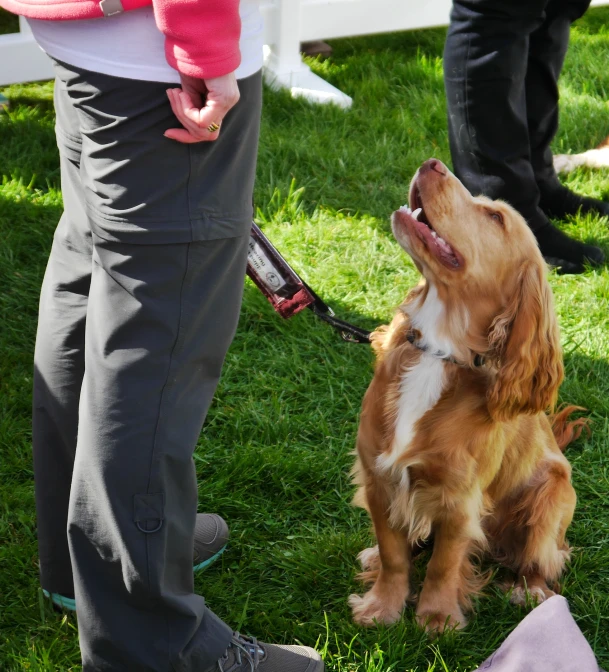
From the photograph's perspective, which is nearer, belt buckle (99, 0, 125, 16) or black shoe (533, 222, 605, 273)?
belt buckle (99, 0, 125, 16)

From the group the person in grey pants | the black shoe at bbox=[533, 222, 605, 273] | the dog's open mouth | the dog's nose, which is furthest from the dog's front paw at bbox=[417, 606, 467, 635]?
the black shoe at bbox=[533, 222, 605, 273]

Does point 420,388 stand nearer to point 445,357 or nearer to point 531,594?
point 445,357

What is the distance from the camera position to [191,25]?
1325 millimetres

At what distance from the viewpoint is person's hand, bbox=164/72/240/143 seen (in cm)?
140

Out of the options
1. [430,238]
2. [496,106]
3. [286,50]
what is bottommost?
[286,50]

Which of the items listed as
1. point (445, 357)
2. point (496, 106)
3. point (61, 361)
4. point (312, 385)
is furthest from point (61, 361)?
point (496, 106)

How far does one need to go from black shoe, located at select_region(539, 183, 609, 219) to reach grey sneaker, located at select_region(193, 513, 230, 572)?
8.04 ft

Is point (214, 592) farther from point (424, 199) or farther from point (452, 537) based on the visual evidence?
point (424, 199)

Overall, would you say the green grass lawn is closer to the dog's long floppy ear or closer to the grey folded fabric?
the grey folded fabric

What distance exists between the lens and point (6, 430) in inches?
106

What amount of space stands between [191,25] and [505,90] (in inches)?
→ 92.3

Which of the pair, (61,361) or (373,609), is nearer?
(61,361)

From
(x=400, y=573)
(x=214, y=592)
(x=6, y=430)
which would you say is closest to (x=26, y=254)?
(x=6, y=430)

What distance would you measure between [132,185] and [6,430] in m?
1.51
